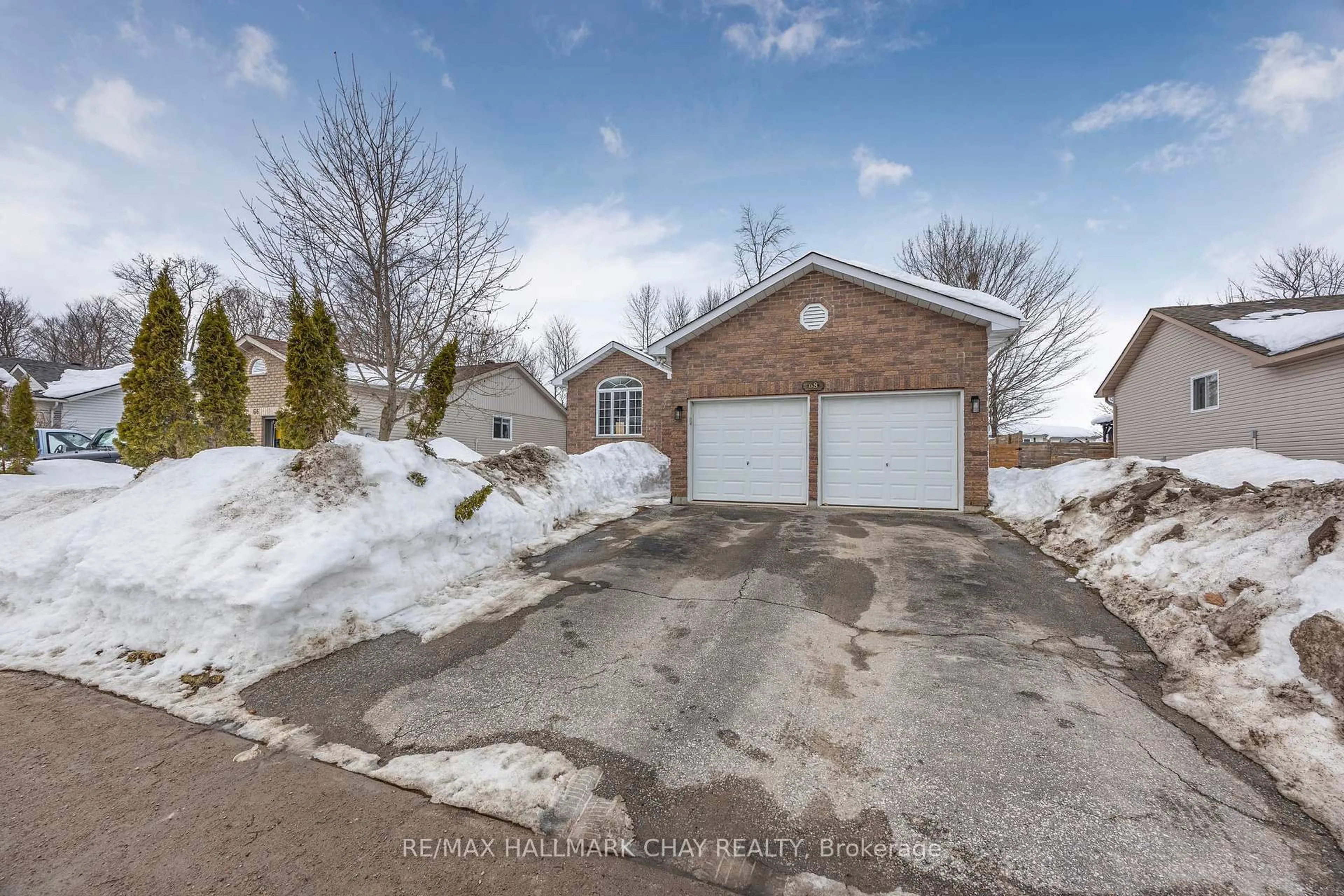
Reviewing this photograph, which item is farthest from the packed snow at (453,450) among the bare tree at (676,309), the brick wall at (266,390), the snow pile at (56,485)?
the bare tree at (676,309)

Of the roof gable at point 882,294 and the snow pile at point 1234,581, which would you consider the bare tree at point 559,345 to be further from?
the snow pile at point 1234,581

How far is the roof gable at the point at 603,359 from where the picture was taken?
1756cm

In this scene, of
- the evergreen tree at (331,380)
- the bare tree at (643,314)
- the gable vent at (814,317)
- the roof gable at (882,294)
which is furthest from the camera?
the bare tree at (643,314)

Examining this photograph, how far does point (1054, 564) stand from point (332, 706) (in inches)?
282

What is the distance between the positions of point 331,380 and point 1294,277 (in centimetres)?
3588

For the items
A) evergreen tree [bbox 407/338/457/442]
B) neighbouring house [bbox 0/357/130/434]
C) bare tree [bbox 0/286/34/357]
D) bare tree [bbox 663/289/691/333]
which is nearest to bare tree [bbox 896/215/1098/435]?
bare tree [bbox 663/289/691/333]

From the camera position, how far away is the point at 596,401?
721 inches

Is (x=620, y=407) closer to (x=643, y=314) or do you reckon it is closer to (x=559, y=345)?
(x=643, y=314)

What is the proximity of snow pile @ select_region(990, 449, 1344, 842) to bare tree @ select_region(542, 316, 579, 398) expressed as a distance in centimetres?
3486

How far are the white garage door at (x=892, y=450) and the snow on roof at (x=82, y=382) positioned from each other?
26725 millimetres

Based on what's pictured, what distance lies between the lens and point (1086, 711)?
9.43 ft

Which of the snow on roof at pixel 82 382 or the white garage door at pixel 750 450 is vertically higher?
the snow on roof at pixel 82 382

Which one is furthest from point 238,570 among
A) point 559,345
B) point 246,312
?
point 559,345

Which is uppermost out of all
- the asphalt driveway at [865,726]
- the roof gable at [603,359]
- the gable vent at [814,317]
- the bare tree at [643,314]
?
the bare tree at [643,314]
